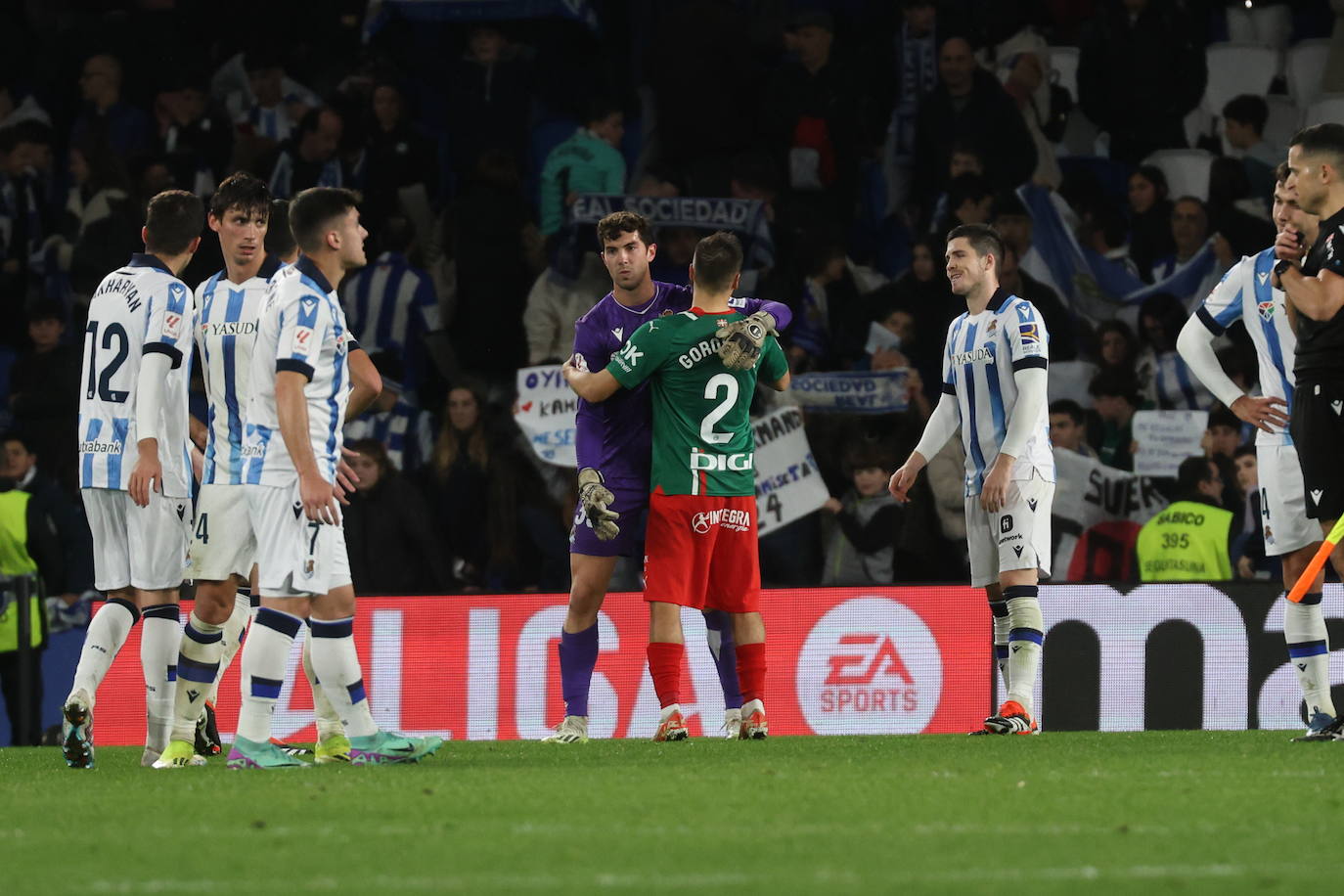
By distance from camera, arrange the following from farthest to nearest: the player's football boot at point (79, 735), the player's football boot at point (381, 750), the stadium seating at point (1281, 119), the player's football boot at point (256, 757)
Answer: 1. the stadium seating at point (1281, 119)
2. the player's football boot at point (79, 735)
3. the player's football boot at point (381, 750)
4. the player's football boot at point (256, 757)

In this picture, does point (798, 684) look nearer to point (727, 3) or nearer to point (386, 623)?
point (386, 623)

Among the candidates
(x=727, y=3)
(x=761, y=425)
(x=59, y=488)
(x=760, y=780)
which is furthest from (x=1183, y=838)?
(x=727, y=3)

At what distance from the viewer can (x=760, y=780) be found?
21.5 feet

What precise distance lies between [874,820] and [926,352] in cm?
845

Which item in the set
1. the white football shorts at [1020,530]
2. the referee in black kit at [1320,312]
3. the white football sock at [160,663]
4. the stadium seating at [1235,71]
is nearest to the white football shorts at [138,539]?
the white football sock at [160,663]

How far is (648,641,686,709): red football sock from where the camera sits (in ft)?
28.1

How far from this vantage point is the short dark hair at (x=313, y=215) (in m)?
7.45

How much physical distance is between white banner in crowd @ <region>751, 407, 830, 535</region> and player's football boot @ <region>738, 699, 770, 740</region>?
3991 millimetres

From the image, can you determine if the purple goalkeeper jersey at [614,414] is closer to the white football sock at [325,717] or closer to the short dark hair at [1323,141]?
the white football sock at [325,717]

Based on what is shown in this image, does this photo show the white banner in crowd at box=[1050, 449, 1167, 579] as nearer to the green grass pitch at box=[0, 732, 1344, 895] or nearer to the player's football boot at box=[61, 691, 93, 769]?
the green grass pitch at box=[0, 732, 1344, 895]

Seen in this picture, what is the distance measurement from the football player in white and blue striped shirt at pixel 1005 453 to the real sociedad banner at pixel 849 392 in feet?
13.8

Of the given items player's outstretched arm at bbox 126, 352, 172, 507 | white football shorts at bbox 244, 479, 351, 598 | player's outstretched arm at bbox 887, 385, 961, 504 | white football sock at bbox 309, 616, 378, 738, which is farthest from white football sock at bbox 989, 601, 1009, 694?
player's outstretched arm at bbox 126, 352, 172, 507

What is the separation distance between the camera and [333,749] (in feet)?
25.9

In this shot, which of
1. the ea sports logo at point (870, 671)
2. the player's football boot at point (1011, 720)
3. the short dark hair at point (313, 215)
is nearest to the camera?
the short dark hair at point (313, 215)
